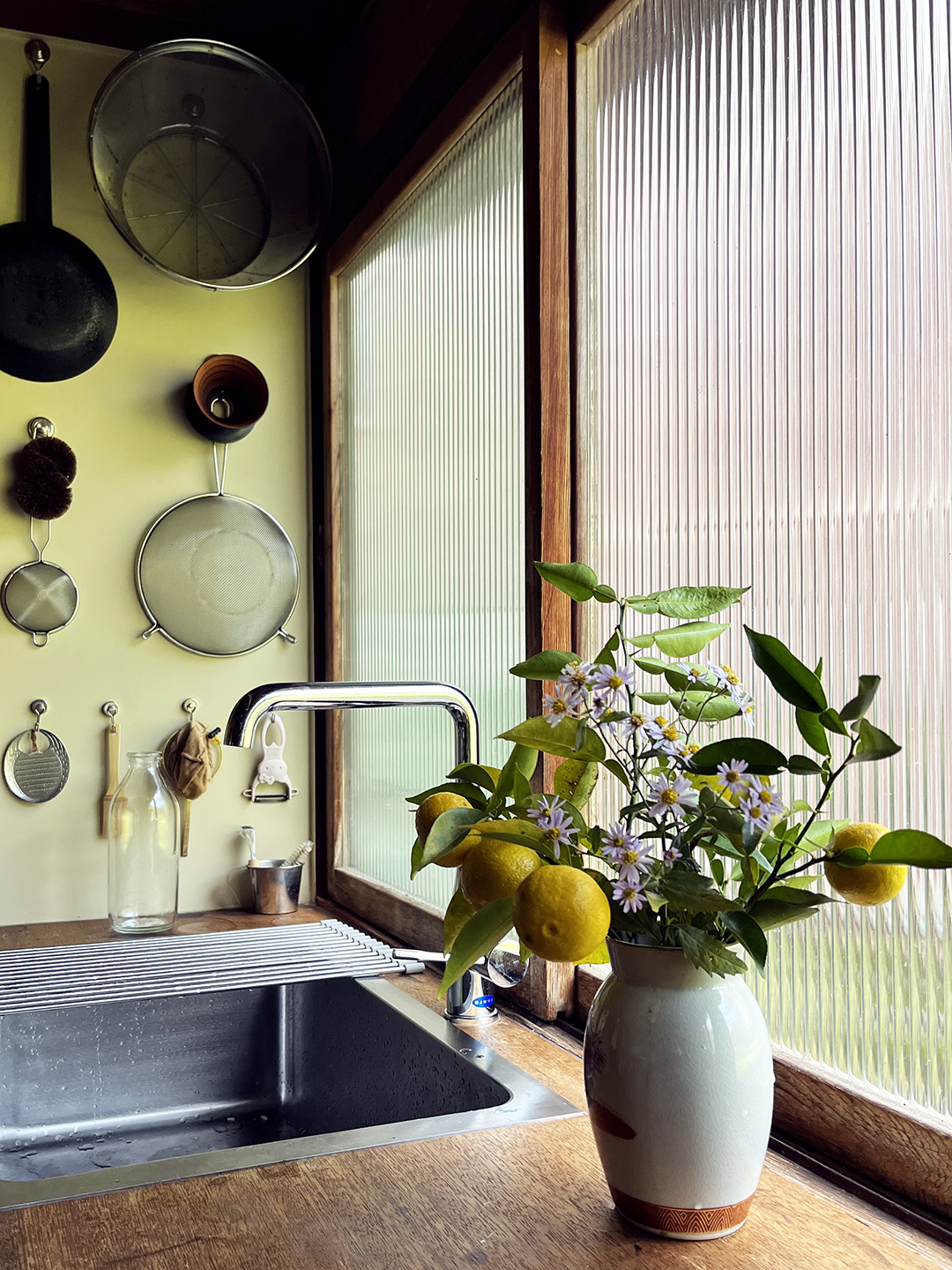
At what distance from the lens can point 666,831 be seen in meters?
0.73

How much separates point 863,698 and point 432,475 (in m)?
1.11

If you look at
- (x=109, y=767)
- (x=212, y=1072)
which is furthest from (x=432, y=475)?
(x=212, y=1072)

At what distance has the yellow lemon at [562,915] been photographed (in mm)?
659

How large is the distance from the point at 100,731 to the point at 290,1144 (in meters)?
1.09

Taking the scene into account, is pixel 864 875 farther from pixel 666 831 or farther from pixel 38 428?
pixel 38 428

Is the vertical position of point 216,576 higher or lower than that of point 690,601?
higher

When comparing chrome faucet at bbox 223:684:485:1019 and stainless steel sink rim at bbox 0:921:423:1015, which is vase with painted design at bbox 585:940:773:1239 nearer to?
chrome faucet at bbox 223:684:485:1019

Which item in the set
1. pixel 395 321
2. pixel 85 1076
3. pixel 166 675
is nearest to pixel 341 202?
pixel 395 321

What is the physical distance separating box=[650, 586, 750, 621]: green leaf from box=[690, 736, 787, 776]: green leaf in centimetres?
10

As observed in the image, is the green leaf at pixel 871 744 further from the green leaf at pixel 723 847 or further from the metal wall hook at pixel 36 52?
the metal wall hook at pixel 36 52

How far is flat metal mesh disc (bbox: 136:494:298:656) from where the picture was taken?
74.9 inches

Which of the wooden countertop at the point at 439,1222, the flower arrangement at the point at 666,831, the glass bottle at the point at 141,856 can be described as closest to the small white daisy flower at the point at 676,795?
the flower arrangement at the point at 666,831

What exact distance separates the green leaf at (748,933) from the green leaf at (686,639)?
178 millimetres

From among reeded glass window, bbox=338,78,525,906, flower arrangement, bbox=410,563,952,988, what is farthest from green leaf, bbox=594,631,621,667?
reeded glass window, bbox=338,78,525,906
